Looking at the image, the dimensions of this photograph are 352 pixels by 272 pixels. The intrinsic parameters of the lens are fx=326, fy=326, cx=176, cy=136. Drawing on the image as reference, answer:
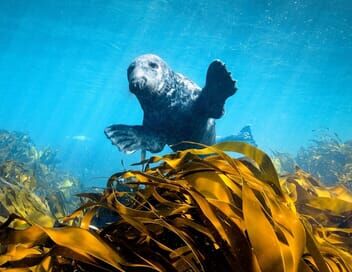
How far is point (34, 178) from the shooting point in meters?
4.76

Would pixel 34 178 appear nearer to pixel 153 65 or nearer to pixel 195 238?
pixel 153 65

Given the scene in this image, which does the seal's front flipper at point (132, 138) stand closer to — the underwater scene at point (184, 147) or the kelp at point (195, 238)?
the underwater scene at point (184, 147)

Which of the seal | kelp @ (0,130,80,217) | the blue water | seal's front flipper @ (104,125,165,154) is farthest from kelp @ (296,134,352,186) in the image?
kelp @ (0,130,80,217)

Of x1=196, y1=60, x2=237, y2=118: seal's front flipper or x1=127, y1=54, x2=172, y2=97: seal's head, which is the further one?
x1=127, y1=54, x2=172, y2=97: seal's head

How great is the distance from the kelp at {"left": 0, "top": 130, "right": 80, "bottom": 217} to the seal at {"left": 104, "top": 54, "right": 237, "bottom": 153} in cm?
149

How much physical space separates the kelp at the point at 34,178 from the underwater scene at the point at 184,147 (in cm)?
5

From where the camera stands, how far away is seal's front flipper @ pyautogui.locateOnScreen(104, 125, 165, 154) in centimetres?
559

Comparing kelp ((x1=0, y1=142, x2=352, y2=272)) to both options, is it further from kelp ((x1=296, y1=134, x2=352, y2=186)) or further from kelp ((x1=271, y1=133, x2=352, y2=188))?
kelp ((x1=296, y1=134, x2=352, y2=186))

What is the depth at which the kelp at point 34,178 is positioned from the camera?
164 inches

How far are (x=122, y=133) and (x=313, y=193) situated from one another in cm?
387

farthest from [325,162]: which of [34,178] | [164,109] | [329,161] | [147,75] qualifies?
[34,178]

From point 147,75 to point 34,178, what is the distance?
239cm

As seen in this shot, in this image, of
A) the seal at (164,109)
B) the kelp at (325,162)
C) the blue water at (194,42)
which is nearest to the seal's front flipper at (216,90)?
the seal at (164,109)

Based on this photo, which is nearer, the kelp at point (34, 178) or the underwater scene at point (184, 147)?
the underwater scene at point (184, 147)
